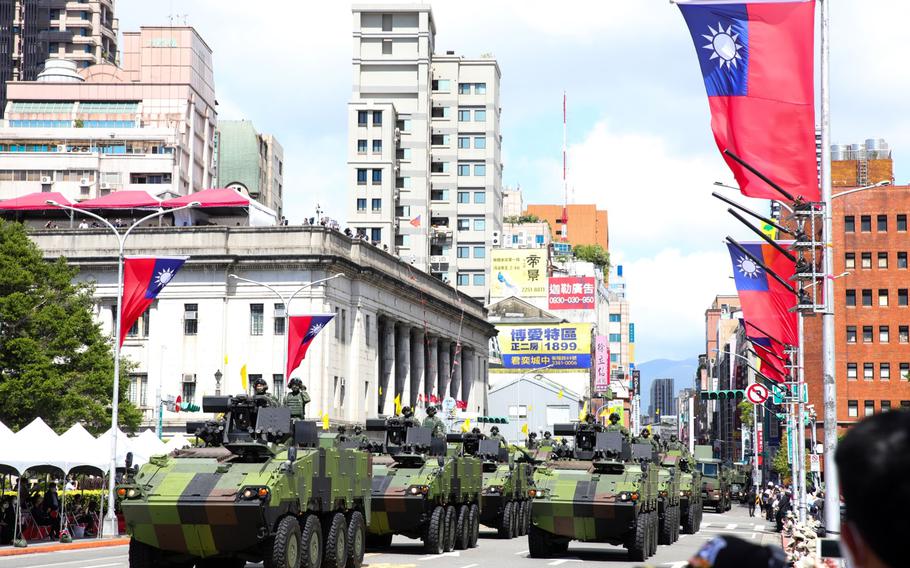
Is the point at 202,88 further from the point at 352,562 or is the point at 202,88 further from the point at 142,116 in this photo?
the point at 352,562

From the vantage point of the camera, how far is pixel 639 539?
25594 millimetres

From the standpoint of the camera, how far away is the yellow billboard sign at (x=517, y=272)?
12456 cm

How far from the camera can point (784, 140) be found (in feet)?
59.3

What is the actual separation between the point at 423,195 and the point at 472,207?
23.3 feet

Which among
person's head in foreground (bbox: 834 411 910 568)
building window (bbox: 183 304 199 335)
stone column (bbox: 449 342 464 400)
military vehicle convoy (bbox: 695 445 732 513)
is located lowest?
military vehicle convoy (bbox: 695 445 732 513)

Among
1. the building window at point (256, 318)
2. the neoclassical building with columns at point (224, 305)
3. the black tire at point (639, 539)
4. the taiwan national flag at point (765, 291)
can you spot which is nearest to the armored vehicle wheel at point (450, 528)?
the black tire at point (639, 539)

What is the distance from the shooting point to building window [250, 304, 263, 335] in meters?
65.6

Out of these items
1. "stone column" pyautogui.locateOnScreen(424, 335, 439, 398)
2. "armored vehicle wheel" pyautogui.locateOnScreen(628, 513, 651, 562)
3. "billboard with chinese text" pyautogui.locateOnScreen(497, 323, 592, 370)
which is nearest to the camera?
"armored vehicle wheel" pyautogui.locateOnScreen(628, 513, 651, 562)

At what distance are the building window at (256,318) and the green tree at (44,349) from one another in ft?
58.4

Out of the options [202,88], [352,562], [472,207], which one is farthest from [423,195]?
[352,562]

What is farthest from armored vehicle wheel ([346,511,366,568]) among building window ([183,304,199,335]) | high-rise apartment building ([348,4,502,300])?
high-rise apartment building ([348,4,502,300])

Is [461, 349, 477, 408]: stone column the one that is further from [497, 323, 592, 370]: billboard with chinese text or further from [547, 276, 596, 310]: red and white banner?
[547, 276, 596, 310]: red and white banner

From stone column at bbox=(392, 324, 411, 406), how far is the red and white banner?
50.4 m

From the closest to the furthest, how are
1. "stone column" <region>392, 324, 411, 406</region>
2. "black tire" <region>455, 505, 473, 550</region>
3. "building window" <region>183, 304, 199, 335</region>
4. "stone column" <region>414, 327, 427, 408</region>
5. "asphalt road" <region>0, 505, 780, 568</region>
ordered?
"asphalt road" <region>0, 505, 780, 568</region>
"black tire" <region>455, 505, 473, 550</region>
"building window" <region>183, 304, 199, 335</region>
"stone column" <region>392, 324, 411, 406</region>
"stone column" <region>414, 327, 427, 408</region>
